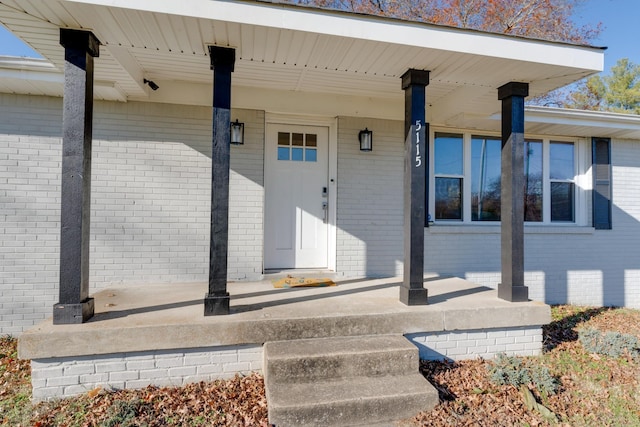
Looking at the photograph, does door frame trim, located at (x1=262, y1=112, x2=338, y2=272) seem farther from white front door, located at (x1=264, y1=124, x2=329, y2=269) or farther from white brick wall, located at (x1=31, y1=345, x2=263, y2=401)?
white brick wall, located at (x1=31, y1=345, x2=263, y2=401)

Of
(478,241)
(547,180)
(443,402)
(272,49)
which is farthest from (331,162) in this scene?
(547,180)

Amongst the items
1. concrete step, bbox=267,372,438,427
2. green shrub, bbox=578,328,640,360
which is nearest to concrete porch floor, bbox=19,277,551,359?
concrete step, bbox=267,372,438,427

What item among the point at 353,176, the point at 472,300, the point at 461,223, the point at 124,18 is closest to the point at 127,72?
the point at 124,18

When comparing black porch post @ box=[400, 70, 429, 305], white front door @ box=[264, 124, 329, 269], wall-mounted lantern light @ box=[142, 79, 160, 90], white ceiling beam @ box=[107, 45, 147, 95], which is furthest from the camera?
white front door @ box=[264, 124, 329, 269]

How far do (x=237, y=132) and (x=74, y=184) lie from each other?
2.03 metres

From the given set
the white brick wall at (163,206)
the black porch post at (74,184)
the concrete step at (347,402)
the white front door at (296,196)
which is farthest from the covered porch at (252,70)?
the concrete step at (347,402)

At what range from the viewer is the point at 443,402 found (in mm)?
2613

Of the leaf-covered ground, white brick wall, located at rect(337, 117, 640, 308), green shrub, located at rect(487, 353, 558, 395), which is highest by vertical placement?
white brick wall, located at rect(337, 117, 640, 308)

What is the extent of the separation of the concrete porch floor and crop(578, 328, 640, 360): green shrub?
2.36 ft

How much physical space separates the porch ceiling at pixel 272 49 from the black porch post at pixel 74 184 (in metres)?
0.24

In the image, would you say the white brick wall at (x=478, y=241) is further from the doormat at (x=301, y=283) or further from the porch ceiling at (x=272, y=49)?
the porch ceiling at (x=272, y=49)

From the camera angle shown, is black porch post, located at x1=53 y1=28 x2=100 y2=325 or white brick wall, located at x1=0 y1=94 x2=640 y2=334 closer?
black porch post, located at x1=53 y1=28 x2=100 y2=325

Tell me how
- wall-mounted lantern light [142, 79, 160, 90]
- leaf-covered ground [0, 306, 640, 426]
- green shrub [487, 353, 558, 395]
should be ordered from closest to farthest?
leaf-covered ground [0, 306, 640, 426] → green shrub [487, 353, 558, 395] → wall-mounted lantern light [142, 79, 160, 90]

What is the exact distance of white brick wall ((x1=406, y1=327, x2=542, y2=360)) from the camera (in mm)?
3227
